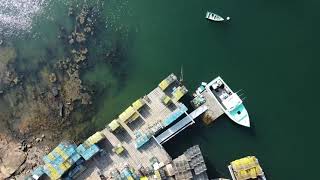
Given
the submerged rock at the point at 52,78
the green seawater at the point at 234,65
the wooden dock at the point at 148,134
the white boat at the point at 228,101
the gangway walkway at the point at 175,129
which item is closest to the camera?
the gangway walkway at the point at 175,129

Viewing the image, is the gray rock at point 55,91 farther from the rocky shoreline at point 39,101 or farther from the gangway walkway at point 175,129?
the gangway walkway at point 175,129

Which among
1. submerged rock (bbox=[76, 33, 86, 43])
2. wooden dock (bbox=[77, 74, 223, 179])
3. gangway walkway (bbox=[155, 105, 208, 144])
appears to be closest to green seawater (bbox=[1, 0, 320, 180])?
gangway walkway (bbox=[155, 105, 208, 144])

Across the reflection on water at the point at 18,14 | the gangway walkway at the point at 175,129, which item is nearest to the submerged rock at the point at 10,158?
the reflection on water at the point at 18,14

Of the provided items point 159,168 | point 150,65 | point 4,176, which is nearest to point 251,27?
point 150,65

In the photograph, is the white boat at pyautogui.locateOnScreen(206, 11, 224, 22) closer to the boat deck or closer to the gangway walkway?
the boat deck

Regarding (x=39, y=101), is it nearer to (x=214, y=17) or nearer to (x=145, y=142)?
(x=145, y=142)

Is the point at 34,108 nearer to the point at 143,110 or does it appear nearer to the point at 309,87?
the point at 143,110
